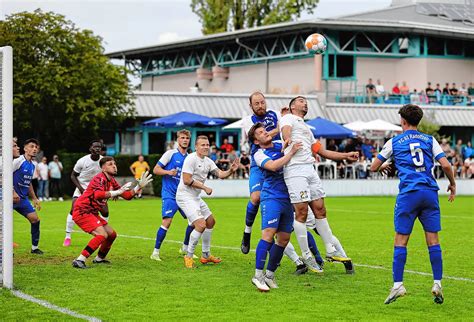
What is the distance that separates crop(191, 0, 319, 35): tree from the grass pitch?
56372 mm

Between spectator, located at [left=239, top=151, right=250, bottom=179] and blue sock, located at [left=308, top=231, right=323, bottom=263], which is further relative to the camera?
spectator, located at [left=239, top=151, right=250, bottom=179]

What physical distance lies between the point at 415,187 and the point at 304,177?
6.68 feet

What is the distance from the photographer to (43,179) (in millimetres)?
37562

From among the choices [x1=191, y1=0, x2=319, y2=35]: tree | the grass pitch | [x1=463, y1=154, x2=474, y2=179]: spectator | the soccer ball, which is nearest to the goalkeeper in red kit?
the grass pitch

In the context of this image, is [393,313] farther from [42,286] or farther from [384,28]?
[384,28]

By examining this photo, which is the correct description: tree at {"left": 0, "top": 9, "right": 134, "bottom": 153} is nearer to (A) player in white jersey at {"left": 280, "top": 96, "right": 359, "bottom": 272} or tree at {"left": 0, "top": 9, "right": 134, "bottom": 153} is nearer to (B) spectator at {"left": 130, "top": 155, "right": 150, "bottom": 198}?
(B) spectator at {"left": 130, "top": 155, "right": 150, "bottom": 198}

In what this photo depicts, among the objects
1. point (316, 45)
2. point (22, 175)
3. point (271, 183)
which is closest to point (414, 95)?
point (316, 45)

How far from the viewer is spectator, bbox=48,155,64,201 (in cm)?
3812

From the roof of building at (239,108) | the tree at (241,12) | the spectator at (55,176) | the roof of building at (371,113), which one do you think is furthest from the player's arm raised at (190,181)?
the tree at (241,12)

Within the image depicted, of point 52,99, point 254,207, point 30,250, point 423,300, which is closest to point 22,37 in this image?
point 52,99

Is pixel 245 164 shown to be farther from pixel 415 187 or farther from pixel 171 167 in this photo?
pixel 415 187

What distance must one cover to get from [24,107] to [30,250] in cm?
2463

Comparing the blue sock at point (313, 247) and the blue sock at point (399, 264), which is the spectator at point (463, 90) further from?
the blue sock at point (399, 264)

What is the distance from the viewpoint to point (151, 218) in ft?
87.9
